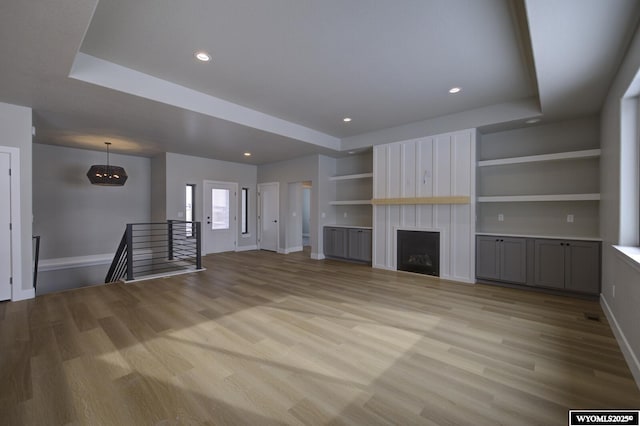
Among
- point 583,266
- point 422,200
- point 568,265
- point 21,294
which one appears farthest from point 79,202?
point 583,266

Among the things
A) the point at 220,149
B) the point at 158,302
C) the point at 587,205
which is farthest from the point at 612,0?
the point at 220,149

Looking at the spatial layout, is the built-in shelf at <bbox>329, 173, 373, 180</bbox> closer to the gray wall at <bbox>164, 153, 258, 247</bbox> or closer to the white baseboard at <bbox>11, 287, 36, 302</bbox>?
the gray wall at <bbox>164, 153, 258, 247</bbox>

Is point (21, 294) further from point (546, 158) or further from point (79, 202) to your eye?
point (546, 158)

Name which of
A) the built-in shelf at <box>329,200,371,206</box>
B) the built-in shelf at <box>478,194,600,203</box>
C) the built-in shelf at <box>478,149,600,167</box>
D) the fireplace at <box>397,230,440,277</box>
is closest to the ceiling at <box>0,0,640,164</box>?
the built-in shelf at <box>478,149,600,167</box>

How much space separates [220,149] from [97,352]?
5.19 m

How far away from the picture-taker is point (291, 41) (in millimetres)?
2865

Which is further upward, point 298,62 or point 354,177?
point 298,62

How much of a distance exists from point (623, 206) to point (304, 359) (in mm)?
3462

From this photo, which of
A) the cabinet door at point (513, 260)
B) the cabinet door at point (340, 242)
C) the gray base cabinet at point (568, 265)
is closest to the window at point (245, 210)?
the cabinet door at point (340, 242)

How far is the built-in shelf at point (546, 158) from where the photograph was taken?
412cm

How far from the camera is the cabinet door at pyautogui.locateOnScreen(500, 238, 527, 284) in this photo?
452 centimetres

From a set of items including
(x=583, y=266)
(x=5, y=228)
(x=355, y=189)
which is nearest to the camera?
(x=5, y=228)

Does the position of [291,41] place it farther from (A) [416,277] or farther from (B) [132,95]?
(A) [416,277]

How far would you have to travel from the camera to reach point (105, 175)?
5793 mm
